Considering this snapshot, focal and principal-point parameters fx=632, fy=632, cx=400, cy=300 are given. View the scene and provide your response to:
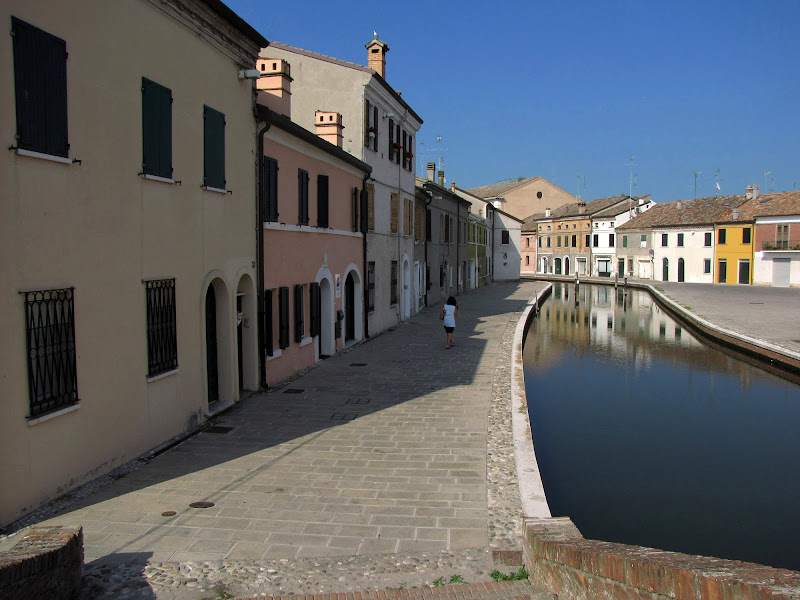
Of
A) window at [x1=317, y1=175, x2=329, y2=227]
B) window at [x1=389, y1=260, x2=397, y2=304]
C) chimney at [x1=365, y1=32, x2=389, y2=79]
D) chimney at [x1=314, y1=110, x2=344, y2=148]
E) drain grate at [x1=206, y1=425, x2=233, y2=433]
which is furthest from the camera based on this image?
window at [x1=389, y1=260, x2=397, y2=304]

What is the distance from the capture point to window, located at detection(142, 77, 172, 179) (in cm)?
816

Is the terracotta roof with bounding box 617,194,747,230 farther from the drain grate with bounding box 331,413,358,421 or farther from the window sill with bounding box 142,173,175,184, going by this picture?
the window sill with bounding box 142,173,175,184

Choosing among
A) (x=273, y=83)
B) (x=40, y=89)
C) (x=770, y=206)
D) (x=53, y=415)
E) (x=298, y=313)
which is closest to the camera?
(x=40, y=89)

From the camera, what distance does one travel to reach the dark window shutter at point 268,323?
1230 centimetres

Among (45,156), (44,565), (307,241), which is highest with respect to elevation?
(45,156)

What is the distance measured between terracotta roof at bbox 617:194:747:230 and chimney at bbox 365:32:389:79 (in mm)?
39031

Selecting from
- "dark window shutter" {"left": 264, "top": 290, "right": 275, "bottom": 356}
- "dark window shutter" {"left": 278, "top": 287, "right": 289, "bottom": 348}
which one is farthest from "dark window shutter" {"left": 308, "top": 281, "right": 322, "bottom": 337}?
"dark window shutter" {"left": 264, "top": 290, "right": 275, "bottom": 356}

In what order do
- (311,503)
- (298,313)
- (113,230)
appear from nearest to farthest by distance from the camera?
(311,503)
(113,230)
(298,313)

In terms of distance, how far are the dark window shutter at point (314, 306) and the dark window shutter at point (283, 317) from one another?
1690 mm

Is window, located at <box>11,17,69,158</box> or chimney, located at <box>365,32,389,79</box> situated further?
chimney, located at <box>365,32,389,79</box>

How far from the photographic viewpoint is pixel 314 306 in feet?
49.9

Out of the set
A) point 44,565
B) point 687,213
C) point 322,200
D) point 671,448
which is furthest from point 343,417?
point 687,213

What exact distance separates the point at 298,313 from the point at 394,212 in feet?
34.9

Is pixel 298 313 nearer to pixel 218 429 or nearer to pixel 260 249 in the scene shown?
pixel 260 249
